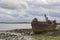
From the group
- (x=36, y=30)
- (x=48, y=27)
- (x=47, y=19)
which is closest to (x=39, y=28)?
(x=36, y=30)

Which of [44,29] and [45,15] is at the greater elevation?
[45,15]

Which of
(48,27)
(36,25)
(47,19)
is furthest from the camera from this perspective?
(47,19)

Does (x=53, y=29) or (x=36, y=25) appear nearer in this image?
(x=36, y=25)

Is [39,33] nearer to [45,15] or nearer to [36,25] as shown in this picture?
[36,25]

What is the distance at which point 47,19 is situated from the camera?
5241cm

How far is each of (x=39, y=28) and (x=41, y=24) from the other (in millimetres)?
1133

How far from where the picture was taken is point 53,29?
176ft

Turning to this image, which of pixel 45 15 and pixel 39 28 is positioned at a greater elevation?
pixel 45 15

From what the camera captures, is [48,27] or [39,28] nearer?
[39,28]

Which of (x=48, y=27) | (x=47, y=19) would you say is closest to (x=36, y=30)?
(x=48, y=27)

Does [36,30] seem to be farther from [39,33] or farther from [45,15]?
[45,15]

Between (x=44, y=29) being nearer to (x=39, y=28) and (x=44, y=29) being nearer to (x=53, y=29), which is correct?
(x=39, y=28)

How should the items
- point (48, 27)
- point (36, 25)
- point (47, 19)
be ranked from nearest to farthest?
point (36, 25)
point (48, 27)
point (47, 19)

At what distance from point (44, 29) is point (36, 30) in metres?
2.48
